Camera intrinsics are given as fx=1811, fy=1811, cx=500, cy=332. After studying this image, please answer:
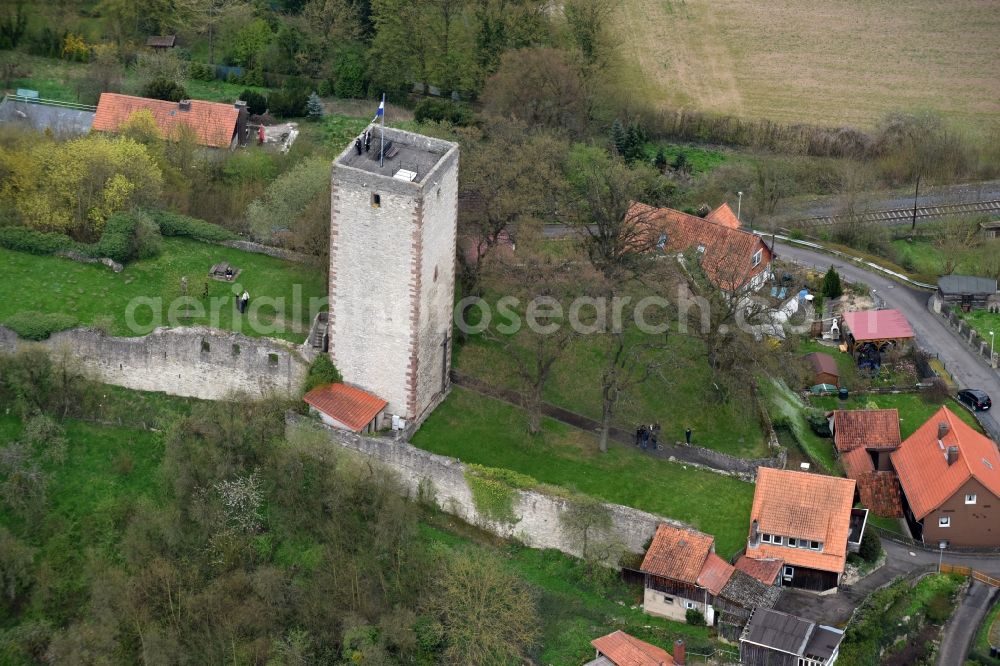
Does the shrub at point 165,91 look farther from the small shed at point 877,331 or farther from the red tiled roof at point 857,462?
the red tiled roof at point 857,462

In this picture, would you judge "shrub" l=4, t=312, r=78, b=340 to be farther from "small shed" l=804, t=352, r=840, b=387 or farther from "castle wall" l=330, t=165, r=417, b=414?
"small shed" l=804, t=352, r=840, b=387

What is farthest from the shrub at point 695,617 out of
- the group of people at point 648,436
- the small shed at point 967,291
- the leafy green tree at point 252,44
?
the leafy green tree at point 252,44

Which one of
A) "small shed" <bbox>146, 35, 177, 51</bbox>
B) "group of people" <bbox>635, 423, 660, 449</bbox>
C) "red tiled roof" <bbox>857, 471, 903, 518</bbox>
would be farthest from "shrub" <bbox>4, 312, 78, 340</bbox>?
"small shed" <bbox>146, 35, 177, 51</bbox>

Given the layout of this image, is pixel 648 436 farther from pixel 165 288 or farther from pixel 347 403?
pixel 165 288

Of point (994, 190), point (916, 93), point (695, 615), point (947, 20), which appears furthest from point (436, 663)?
point (947, 20)

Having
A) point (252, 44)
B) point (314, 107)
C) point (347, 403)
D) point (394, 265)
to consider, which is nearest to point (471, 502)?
point (347, 403)

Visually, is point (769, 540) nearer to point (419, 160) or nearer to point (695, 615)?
point (695, 615)
